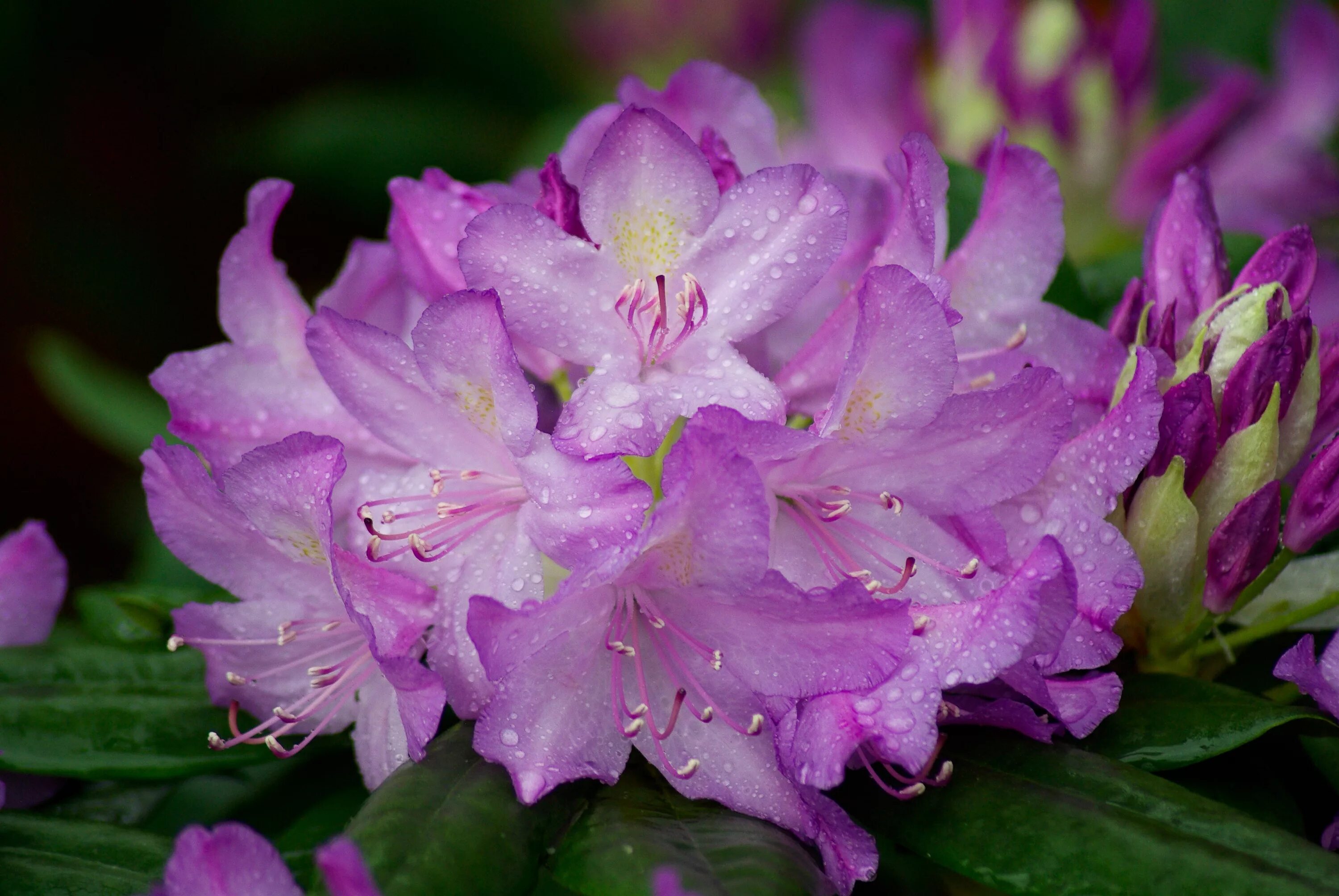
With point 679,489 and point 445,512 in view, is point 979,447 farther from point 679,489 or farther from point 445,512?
point 445,512

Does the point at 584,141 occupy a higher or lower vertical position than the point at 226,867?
higher

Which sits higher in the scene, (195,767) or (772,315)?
(772,315)

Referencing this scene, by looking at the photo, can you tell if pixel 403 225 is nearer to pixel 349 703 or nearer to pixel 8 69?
Answer: pixel 349 703

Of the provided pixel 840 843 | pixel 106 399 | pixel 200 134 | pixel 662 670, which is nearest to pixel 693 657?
pixel 662 670

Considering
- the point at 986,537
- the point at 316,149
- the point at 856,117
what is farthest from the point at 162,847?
the point at 316,149

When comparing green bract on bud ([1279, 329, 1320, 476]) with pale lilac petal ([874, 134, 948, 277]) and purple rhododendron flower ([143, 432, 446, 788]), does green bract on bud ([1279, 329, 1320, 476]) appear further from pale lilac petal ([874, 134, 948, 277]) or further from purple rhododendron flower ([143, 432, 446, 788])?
purple rhododendron flower ([143, 432, 446, 788])

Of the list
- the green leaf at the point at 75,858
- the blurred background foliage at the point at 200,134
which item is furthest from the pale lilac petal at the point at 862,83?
the green leaf at the point at 75,858
